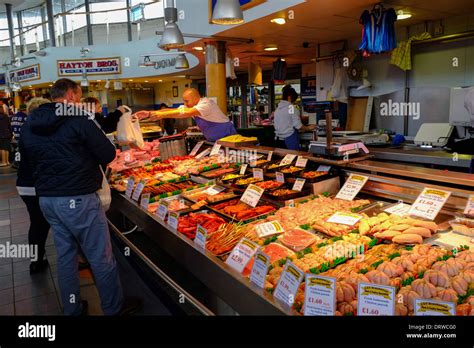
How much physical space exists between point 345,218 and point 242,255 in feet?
3.31

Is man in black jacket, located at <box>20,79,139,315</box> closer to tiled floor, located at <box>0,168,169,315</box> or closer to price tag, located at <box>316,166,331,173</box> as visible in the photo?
tiled floor, located at <box>0,168,169,315</box>

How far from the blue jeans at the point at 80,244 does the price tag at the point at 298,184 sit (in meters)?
1.91

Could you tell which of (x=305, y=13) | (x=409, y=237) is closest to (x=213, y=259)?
(x=409, y=237)

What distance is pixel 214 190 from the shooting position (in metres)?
4.66

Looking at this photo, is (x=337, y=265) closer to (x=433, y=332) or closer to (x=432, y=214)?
(x=433, y=332)

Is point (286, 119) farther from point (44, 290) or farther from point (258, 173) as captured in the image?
point (44, 290)

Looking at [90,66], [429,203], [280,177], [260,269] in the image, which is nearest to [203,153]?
[280,177]

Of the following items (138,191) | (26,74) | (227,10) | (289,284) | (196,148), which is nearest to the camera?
(289,284)

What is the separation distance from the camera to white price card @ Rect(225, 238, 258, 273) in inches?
106

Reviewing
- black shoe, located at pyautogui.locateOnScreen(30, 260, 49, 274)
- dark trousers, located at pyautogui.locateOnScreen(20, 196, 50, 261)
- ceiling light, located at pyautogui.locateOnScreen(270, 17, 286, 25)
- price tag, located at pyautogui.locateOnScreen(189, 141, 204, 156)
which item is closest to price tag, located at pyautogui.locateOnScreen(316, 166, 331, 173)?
price tag, located at pyautogui.locateOnScreen(189, 141, 204, 156)

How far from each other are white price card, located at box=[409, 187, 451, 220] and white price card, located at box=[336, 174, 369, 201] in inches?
22.9

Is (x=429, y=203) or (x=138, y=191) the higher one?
(x=429, y=203)

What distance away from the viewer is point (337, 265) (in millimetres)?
2604

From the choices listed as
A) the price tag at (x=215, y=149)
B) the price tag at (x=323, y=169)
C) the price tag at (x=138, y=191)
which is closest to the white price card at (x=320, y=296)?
the price tag at (x=323, y=169)
